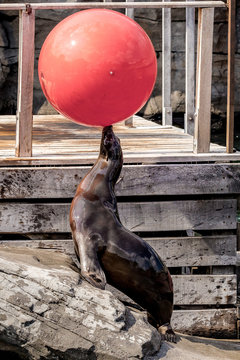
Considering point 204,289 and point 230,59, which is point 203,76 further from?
point 204,289

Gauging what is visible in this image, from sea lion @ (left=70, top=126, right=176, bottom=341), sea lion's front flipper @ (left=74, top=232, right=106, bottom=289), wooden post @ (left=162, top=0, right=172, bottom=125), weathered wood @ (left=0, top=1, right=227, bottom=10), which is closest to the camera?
sea lion's front flipper @ (left=74, top=232, right=106, bottom=289)

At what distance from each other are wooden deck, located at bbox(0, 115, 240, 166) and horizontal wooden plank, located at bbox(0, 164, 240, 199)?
74mm

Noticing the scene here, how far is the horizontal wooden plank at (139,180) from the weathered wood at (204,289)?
1.99 feet

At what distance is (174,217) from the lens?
4.47m

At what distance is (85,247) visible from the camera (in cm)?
337

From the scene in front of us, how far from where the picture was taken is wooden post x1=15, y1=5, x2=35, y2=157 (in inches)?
166

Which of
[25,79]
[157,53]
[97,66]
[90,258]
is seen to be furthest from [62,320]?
[157,53]

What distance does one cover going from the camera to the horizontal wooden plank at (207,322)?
14.6ft

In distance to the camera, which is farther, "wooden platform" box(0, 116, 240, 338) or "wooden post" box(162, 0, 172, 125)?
"wooden post" box(162, 0, 172, 125)

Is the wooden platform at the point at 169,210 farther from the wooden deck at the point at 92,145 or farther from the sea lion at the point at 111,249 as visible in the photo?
the sea lion at the point at 111,249

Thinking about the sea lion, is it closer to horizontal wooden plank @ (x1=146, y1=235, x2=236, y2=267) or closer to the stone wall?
horizontal wooden plank @ (x1=146, y1=235, x2=236, y2=267)

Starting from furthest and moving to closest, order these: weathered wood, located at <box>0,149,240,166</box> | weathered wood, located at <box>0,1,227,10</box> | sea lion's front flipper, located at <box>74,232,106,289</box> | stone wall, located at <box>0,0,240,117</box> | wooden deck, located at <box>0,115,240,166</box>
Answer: stone wall, located at <box>0,0,240,117</box>, wooden deck, located at <box>0,115,240,166</box>, weathered wood, located at <box>0,149,240,166</box>, weathered wood, located at <box>0,1,227,10</box>, sea lion's front flipper, located at <box>74,232,106,289</box>

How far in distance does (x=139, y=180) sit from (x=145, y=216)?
0.84ft

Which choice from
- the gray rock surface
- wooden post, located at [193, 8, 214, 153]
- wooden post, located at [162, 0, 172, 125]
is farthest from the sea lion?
wooden post, located at [162, 0, 172, 125]
